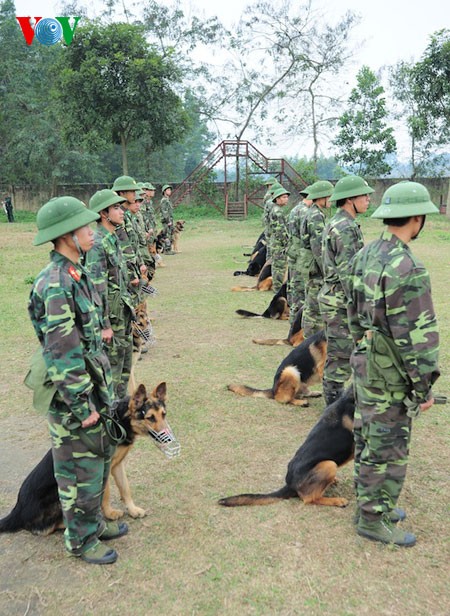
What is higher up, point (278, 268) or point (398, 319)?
point (398, 319)

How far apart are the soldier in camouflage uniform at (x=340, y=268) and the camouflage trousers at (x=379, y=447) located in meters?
1.80

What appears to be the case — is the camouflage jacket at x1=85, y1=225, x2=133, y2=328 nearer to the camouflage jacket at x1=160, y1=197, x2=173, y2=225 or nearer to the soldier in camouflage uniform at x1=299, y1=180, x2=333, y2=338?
the soldier in camouflage uniform at x1=299, y1=180, x2=333, y2=338

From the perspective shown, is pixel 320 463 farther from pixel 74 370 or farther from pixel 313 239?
pixel 313 239

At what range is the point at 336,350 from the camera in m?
5.39

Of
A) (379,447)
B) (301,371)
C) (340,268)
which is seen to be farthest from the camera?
(301,371)

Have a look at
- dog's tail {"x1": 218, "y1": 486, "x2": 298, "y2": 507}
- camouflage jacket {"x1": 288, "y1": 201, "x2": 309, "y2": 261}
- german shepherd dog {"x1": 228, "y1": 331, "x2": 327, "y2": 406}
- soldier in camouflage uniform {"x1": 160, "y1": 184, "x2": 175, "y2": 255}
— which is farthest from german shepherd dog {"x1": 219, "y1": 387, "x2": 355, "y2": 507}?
soldier in camouflage uniform {"x1": 160, "y1": 184, "x2": 175, "y2": 255}

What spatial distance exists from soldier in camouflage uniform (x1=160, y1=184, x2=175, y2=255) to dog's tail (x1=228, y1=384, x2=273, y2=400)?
1131 cm

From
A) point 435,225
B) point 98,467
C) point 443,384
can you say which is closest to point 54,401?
point 98,467

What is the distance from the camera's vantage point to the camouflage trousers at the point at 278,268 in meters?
11.3

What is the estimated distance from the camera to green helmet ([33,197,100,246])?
3.22 meters

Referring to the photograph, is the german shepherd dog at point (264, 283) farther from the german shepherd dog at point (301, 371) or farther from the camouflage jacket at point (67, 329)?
the camouflage jacket at point (67, 329)

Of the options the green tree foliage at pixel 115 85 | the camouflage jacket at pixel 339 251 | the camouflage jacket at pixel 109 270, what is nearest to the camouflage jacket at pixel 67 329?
the camouflage jacket at pixel 109 270

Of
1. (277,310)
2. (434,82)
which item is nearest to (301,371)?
(277,310)

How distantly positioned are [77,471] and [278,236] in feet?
27.3
